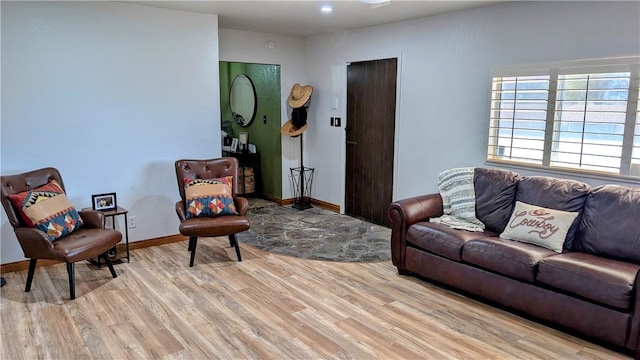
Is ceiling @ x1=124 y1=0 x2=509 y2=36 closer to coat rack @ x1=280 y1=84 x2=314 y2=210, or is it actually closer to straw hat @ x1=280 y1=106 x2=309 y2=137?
coat rack @ x1=280 y1=84 x2=314 y2=210

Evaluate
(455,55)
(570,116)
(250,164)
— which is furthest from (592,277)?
(250,164)

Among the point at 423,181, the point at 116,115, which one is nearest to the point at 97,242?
the point at 116,115

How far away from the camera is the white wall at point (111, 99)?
363 cm

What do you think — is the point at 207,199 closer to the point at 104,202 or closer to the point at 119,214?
the point at 119,214

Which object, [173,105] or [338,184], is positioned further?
[338,184]

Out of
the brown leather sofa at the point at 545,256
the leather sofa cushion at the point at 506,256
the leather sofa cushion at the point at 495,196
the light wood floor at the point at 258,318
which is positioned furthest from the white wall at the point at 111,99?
the leather sofa cushion at the point at 506,256

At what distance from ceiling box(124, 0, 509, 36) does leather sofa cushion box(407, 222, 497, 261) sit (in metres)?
1.80

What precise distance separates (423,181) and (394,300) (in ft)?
5.76

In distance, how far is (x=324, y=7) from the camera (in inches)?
158

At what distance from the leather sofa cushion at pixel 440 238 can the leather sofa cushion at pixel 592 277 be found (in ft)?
1.94

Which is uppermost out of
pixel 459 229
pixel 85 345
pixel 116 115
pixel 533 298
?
pixel 116 115

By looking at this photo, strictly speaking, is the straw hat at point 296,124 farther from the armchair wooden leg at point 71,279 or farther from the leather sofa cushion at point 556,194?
the armchair wooden leg at point 71,279

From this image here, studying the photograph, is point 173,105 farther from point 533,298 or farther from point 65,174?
point 533,298

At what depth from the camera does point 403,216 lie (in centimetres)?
355
